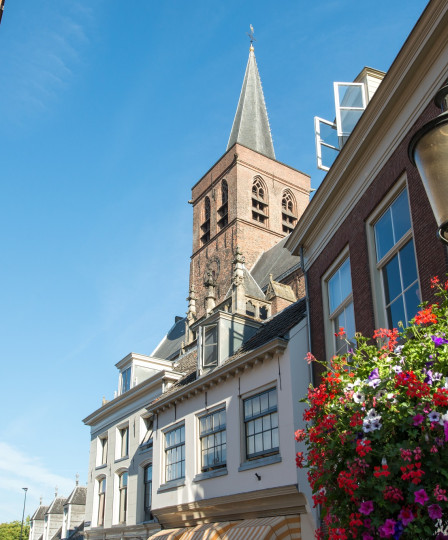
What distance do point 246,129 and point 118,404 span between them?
114 ft

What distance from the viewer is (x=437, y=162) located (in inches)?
135

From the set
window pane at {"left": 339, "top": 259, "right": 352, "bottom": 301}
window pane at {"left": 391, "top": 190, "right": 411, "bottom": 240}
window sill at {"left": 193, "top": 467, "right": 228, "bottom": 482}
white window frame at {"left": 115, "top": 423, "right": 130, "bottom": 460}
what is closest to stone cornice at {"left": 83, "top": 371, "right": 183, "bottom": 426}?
white window frame at {"left": 115, "top": 423, "right": 130, "bottom": 460}

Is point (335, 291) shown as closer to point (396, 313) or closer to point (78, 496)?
point (396, 313)

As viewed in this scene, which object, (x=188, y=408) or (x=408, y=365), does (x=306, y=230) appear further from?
(x=408, y=365)

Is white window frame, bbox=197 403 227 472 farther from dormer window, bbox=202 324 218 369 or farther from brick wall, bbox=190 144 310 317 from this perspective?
brick wall, bbox=190 144 310 317

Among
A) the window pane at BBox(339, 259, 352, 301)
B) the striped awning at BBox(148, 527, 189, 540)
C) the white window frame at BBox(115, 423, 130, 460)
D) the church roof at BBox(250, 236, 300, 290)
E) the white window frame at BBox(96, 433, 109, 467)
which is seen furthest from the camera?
the church roof at BBox(250, 236, 300, 290)

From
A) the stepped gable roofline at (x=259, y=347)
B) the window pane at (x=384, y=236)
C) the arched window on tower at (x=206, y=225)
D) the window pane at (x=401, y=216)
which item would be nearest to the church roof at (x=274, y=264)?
the arched window on tower at (x=206, y=225)

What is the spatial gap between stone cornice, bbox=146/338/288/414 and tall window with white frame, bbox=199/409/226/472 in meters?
0.81

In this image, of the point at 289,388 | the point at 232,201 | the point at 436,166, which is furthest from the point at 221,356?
the point at 232,201

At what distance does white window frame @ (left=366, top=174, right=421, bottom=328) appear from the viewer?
9602 mm

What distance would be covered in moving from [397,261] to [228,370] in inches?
268

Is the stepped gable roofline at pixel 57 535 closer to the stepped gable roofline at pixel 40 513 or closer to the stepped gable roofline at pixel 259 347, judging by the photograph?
the stepped gable roofline at pixel 40 513

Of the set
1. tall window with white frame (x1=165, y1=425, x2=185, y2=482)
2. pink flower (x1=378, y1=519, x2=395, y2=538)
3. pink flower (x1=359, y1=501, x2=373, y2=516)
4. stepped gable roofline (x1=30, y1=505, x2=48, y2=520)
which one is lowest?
pink flower (x1=378, y1=519, x2=395, y2=538)

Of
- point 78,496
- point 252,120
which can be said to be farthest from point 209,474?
point 252,120
